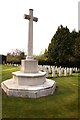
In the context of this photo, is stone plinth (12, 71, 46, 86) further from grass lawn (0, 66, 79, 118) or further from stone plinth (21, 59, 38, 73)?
grass lawn (0, 66, 79, 118)

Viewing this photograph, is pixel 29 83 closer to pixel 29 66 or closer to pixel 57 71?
pixel 29 66

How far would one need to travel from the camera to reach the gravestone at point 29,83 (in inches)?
340

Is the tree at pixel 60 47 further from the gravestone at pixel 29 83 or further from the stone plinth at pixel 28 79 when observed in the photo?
the stone plinth at pixel 28 79

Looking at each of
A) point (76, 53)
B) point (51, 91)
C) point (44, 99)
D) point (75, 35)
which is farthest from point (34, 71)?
point (75, 35)

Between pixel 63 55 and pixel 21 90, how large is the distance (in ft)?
68.1

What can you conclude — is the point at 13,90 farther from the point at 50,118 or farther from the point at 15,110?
the point at 50,118

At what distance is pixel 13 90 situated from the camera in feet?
28.5

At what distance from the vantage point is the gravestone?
28.3 ft

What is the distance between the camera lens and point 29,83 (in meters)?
9.51

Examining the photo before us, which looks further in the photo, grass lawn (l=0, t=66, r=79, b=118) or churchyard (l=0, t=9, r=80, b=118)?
churchyard (l=0, t=9, r=80, b=118)

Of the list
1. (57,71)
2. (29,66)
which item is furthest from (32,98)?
(57,71)

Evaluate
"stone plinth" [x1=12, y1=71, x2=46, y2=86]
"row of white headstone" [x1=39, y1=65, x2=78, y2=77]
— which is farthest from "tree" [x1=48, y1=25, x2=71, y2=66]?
"stone plinth" [x1=12, y1=71, x2=46, y2=86]

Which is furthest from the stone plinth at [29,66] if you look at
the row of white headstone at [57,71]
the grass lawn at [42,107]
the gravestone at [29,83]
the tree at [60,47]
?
the tree at [60,47]

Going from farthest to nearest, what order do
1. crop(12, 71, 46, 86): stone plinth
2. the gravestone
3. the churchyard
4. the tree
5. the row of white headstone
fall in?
the tree
the row of white headstone
crop(12, 71, 46, 86): stone plinth
the gravestone
the churchyard
